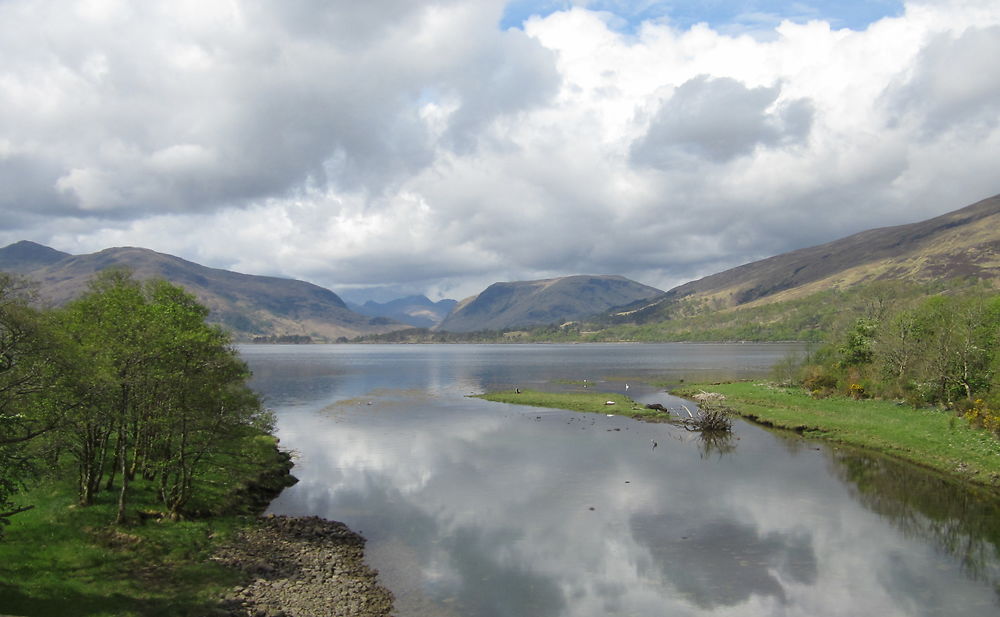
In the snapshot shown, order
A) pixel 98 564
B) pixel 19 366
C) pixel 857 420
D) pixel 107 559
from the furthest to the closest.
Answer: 1. pixel 857 420
2. pixel 107 559
3. pixel 98 564
4. pixel 19 366

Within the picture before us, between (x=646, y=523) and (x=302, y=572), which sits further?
(x=646, y=523)

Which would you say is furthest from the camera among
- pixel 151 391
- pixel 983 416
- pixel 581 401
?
pixel 581 401

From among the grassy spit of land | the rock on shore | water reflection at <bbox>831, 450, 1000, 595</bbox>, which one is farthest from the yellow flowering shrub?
the rock on shore

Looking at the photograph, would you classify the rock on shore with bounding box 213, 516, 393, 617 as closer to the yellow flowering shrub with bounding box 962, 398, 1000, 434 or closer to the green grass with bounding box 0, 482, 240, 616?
the green grass with bounding box 0, 482, 240, 616

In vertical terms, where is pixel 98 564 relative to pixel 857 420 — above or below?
above

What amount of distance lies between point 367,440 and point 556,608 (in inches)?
1831

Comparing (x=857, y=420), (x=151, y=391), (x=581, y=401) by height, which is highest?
(x=151, y=391)

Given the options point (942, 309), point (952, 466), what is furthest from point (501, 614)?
point (942, 309)

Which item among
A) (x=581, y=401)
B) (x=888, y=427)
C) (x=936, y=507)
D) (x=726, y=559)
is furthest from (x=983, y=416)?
(x=581, y=401)

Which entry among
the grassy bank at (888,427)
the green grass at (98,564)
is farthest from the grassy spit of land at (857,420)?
the green grass at (98,564)

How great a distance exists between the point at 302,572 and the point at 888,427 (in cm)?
6289

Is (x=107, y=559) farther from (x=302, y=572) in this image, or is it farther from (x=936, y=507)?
(x=936, y=507)

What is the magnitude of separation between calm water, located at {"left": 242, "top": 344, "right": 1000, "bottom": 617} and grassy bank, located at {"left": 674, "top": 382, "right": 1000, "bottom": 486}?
361 cm

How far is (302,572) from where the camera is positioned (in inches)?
1141
